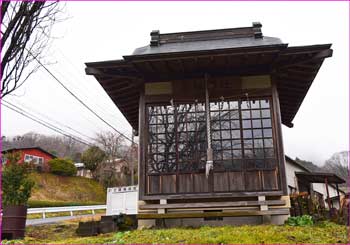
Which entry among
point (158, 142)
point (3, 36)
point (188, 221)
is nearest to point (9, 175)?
point (158, 142)

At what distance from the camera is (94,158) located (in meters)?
37.1

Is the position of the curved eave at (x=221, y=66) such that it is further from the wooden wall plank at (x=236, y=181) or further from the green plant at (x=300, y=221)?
the green plant at (x=300, y=221)

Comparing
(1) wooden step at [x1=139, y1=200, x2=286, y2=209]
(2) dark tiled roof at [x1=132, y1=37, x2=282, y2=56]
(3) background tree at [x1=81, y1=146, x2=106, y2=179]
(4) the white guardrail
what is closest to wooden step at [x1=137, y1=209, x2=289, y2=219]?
(1) wooden step at [x1=139, y1=200, x2=286, y2=209]

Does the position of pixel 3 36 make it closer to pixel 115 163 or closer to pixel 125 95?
pixel 125 95

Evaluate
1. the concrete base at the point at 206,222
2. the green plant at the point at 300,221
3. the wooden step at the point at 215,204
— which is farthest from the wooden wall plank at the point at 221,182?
the green plant at the point at 300,221

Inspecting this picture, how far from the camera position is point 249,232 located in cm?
662

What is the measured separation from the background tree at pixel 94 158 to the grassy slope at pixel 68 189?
1455 mm

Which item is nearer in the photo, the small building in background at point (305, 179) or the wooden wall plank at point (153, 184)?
the wooden wall plank at point (153, 184)

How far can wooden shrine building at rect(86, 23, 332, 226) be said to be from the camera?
8289 millimetres

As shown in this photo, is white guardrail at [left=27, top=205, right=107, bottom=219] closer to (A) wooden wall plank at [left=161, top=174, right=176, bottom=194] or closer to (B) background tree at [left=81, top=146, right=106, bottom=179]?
(A) wooden wall plank at [left=161, top=174, right=176, bottom=194]

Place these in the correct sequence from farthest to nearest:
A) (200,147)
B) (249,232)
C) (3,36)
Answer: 1. (200,147)
2. (249,232)
3. (3,36)

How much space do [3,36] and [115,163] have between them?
32.4m

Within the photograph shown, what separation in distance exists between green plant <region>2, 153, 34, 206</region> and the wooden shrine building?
166 inches

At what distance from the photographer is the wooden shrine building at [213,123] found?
326 inches
